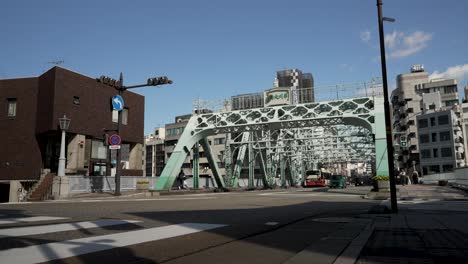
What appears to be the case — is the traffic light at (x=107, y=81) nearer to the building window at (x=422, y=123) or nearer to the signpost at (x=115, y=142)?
the signpost at (x=115, y=142)

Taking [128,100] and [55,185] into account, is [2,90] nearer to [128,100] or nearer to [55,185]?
[128,100]

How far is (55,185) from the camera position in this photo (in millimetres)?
25500

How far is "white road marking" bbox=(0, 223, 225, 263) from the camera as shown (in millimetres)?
5371

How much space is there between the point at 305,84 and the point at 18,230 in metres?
141

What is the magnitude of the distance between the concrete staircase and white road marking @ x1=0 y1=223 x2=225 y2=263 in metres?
20.0

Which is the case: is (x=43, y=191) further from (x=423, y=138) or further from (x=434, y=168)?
(x=434, y=168)

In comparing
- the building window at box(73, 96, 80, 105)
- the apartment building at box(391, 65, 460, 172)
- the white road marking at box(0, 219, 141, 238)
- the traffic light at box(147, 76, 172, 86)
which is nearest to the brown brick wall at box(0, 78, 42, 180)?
the building window at box(73, 96, 80, 105)

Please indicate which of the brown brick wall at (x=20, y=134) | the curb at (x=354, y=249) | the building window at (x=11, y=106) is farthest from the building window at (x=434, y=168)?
the curb at (x=354, y=249)

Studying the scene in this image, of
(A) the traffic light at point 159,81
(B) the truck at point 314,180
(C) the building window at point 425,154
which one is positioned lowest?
(B) the truck at point 314,180

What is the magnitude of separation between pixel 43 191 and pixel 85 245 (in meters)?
22.2

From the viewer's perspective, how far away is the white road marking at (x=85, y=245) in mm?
5371

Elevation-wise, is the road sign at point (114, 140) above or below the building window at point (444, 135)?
below

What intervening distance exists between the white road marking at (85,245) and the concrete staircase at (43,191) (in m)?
20.0

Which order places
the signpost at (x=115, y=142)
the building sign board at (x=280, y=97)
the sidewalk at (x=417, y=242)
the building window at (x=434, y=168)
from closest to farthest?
1. the sidewalk at (x=417, y=242)
2. the signpost at (x=115, y=142)
3. the building sign board at (x=280, y=97)
4. the building window at (x=434, y=168)
